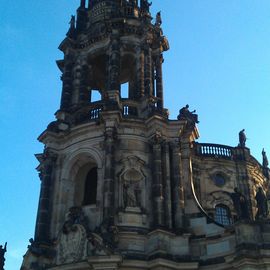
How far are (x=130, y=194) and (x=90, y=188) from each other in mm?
3154

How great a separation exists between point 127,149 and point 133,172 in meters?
1.21

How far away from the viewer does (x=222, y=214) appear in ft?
94.2

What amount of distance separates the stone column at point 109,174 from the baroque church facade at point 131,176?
0.05 metres

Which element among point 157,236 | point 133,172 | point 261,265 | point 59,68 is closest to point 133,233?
point 157,236

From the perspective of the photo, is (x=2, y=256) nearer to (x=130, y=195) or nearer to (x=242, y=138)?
(x=130, y=195)

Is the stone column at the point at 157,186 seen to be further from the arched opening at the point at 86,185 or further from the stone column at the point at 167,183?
the arched opening at the point at 86,185

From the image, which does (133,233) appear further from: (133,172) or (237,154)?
(237,154)

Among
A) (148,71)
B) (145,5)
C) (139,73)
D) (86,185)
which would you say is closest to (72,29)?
(145,5)

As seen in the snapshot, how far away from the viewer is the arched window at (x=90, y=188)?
84.2 feet

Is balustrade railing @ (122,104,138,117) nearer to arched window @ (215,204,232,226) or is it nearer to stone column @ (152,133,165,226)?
stone column @ (152,133,165,226)

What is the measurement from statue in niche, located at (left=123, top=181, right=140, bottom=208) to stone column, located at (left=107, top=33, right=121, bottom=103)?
453 centimetres

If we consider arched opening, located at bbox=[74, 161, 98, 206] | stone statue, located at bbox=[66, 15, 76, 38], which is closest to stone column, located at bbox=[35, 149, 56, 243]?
arched opening, located at bbox=[74, 161, 98, 206]

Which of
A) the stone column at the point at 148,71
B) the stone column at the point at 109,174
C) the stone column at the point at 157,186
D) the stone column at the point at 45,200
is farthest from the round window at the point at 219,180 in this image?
the stone column at the point at 45,200

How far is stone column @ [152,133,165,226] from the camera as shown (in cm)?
2258
